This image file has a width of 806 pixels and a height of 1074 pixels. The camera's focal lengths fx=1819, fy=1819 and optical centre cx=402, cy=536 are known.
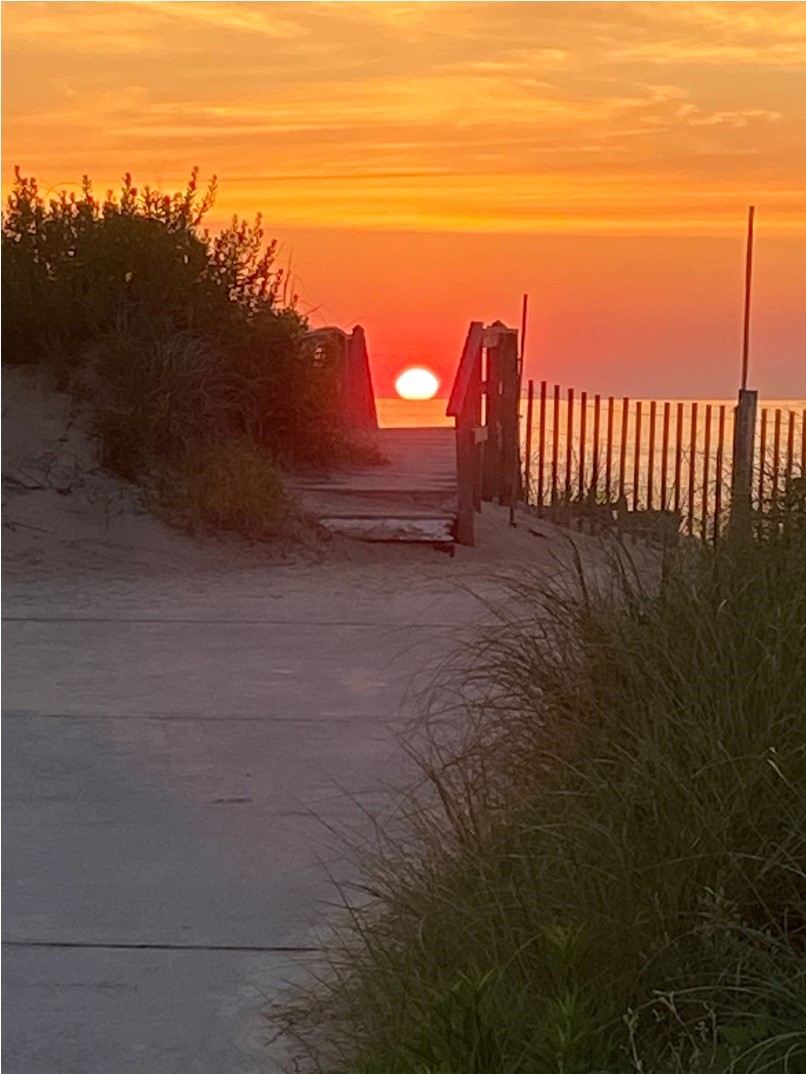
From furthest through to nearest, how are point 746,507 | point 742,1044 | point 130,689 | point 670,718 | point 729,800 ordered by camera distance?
1. point 130,689
2. point 746,507
3. point 670,718
4. point 729,800
5. point 742,1044

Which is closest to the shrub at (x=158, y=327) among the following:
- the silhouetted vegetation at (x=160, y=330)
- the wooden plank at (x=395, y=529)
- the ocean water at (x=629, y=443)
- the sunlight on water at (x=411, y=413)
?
the silhouetted vegetation at (x=160, y=330)

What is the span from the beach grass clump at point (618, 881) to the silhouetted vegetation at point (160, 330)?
8.79 metres

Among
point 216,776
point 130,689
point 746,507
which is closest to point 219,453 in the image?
point 130,689

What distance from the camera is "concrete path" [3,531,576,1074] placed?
4.38 meters

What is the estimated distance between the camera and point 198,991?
4.47 metres

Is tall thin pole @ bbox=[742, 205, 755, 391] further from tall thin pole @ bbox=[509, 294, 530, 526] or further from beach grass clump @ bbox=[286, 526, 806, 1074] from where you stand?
beach grass clump @ bbox=[286, 526, 806, 1074]

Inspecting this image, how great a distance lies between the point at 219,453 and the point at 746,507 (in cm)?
825

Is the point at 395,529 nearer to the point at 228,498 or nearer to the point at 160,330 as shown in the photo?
the point at 228,498

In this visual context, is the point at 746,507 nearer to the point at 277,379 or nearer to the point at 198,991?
the point at 198,991

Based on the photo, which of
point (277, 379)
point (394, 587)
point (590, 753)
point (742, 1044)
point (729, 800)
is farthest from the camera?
point (277, 379)

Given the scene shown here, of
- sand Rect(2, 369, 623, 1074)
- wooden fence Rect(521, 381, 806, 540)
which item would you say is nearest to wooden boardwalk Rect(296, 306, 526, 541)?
sand Rect(2, 369, 623, 1074)

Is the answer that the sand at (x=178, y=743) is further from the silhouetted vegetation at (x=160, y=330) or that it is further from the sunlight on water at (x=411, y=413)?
the sunlight on water at (x=411, y=413)

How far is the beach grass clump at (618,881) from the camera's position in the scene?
3.46 m

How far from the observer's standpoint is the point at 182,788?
650 cm
